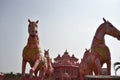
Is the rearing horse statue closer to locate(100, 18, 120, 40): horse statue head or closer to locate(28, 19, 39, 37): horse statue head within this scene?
locate(100, 18, 120, 40): horse statue head

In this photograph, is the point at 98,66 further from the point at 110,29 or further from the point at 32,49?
the point at 32,49

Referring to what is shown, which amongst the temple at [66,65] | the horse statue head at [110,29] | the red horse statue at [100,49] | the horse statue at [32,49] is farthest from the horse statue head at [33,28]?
the temple at [66,65]

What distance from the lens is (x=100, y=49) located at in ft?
31.2

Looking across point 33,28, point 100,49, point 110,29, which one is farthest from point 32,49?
point 110,29

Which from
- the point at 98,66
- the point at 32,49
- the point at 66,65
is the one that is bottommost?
the point at 98,66

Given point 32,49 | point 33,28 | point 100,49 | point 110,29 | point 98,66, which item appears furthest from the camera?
point 32,49

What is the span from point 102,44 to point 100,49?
30 centimetres

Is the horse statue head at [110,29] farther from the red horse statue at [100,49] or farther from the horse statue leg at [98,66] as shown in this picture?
the horse statue leg at [98,66]

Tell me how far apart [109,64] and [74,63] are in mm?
14760

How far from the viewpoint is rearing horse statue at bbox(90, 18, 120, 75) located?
945 centimetres

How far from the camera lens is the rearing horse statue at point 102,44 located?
945 centimetres

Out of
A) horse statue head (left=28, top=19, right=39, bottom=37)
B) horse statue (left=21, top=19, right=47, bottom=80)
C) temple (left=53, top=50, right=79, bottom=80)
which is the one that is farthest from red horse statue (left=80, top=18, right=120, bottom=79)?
temple (left=53, top=50, right=79, bottom=80)

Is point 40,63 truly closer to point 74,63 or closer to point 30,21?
point 30,21

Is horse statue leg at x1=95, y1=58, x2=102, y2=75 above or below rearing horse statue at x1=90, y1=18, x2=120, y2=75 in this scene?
below
